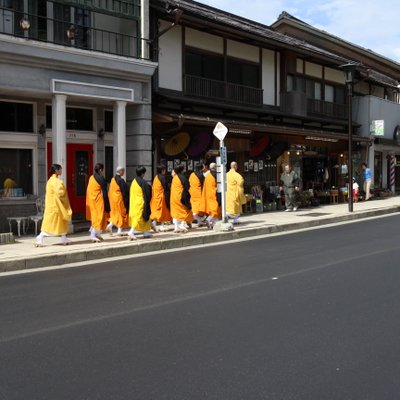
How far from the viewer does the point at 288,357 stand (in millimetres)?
4602

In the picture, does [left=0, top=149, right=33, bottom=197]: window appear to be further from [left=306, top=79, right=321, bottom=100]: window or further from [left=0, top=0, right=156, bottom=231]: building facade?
[left=306, top=79, right=321, bottom=100]: window

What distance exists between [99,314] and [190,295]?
1.35m

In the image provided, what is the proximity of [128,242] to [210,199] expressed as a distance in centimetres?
339

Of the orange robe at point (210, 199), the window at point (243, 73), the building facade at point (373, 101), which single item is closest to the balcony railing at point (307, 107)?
the window at point (243, 73)

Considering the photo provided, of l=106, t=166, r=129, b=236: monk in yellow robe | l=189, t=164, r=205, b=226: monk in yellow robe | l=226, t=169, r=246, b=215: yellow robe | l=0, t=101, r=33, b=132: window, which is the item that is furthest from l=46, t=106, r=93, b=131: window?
l=226, t=169, r=246, b=215: yellow robe

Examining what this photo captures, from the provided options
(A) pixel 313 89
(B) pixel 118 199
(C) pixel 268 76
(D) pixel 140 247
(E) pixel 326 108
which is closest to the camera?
(D) pixel 140 247

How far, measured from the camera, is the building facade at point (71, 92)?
41.4 ft

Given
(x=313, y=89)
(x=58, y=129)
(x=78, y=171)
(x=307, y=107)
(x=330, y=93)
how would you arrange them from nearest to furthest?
(x=58, y=129) → (x=78, y=171) → (x=307, y=107) → (x=313, y=89) → (x=330, y=93)

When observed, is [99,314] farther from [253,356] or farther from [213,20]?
[213,20]

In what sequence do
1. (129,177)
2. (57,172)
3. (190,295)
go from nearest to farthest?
1. (190,295)
2. (57,172)
3. (129,177)

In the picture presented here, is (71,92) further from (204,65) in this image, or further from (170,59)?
(204,65)

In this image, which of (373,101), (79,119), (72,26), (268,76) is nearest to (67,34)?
(72,26)

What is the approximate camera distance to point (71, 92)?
1309cm

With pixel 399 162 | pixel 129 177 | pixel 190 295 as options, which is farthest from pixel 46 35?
pixel 399 162
